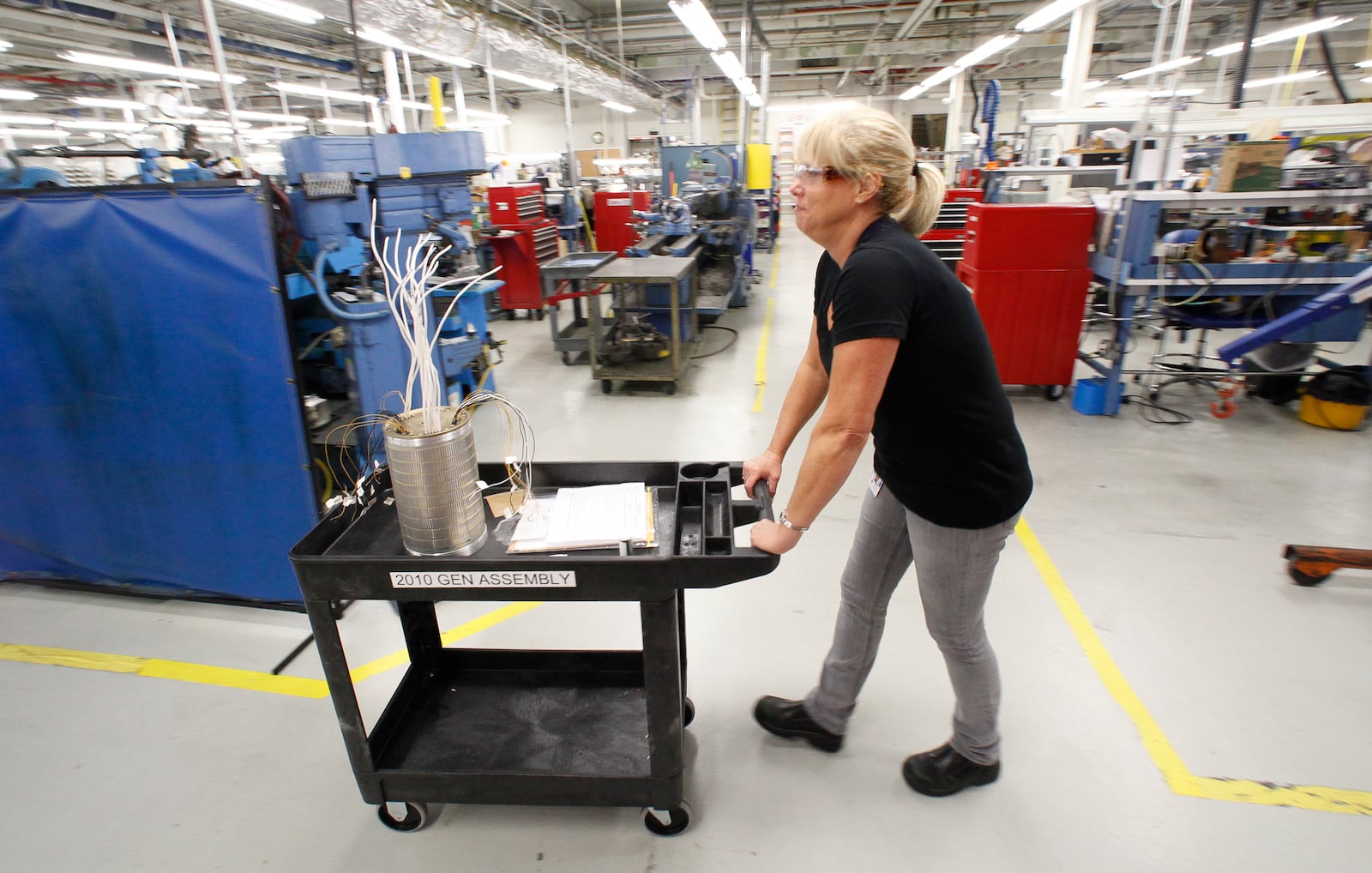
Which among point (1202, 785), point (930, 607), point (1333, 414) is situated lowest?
point (1202, 785)

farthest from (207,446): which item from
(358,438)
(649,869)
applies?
(649,869)

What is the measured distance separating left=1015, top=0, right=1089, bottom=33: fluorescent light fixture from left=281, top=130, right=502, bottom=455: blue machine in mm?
4972

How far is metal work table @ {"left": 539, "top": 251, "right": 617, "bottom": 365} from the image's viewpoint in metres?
4.73

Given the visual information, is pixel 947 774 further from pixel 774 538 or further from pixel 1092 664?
pixel 774 538

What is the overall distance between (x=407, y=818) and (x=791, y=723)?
101cm

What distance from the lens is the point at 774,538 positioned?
4.25 feet

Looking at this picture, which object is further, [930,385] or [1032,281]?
[1032,281]

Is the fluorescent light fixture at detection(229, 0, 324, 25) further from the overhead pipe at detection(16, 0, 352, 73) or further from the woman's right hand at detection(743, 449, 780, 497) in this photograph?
the woman's right hand at detection(743, 449, 780, 497)

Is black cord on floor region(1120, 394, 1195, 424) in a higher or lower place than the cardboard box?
lower

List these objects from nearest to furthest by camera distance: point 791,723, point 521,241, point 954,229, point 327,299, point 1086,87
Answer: point 791,723, point 327,299, point 521,241, point 954,229, point 1086,87

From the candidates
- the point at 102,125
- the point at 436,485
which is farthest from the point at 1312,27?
the point at 102,125

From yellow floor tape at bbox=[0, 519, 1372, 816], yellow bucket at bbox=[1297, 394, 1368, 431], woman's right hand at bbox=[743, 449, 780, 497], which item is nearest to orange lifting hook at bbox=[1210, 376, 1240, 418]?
yellow bucket at bbox=[1297, 394, 1368, 431]

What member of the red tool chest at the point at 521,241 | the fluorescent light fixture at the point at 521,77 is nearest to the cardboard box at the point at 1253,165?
the red tool chest at the point at 521,241

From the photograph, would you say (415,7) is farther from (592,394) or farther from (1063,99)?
(1063,99)
